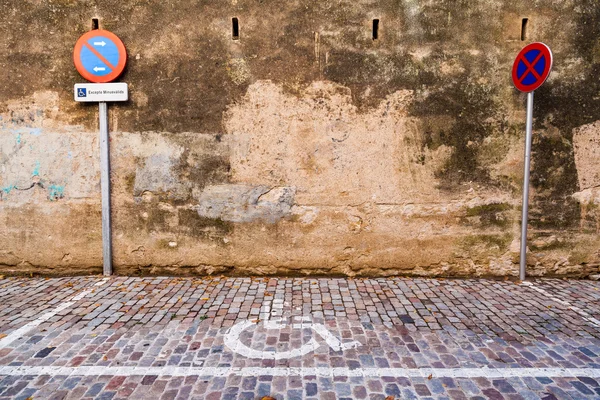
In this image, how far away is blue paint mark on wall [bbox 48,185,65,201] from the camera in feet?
16.5

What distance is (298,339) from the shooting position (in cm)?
341

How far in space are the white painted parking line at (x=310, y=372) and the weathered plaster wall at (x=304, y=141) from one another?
2251 millimetres

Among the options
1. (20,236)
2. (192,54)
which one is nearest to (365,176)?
(192,54)

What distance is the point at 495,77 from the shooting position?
4.91 meters

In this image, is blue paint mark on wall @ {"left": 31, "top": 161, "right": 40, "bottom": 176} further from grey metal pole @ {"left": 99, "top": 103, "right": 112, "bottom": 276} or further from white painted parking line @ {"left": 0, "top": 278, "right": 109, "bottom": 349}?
white painted parking line @ {"left": 0, "top": 278, "right": 109, "bottom": 349}

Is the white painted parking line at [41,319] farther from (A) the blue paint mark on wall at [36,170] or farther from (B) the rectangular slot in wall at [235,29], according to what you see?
(B) the rectangular slot in wall at [235,29]

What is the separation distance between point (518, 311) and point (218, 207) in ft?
12.8

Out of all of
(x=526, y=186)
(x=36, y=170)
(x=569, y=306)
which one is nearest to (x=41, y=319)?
(x=36, y=170)

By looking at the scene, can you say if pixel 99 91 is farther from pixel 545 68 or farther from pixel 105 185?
pixel 545 68

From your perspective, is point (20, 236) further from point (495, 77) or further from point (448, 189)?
point (495, 77)

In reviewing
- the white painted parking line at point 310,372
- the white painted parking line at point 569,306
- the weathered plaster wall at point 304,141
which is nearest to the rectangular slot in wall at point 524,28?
the weathered plaster wall at point 304,141

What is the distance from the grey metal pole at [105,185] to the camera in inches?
193

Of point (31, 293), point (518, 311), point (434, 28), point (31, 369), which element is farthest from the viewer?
point (434, 28)

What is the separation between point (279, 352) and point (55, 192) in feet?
13.1
